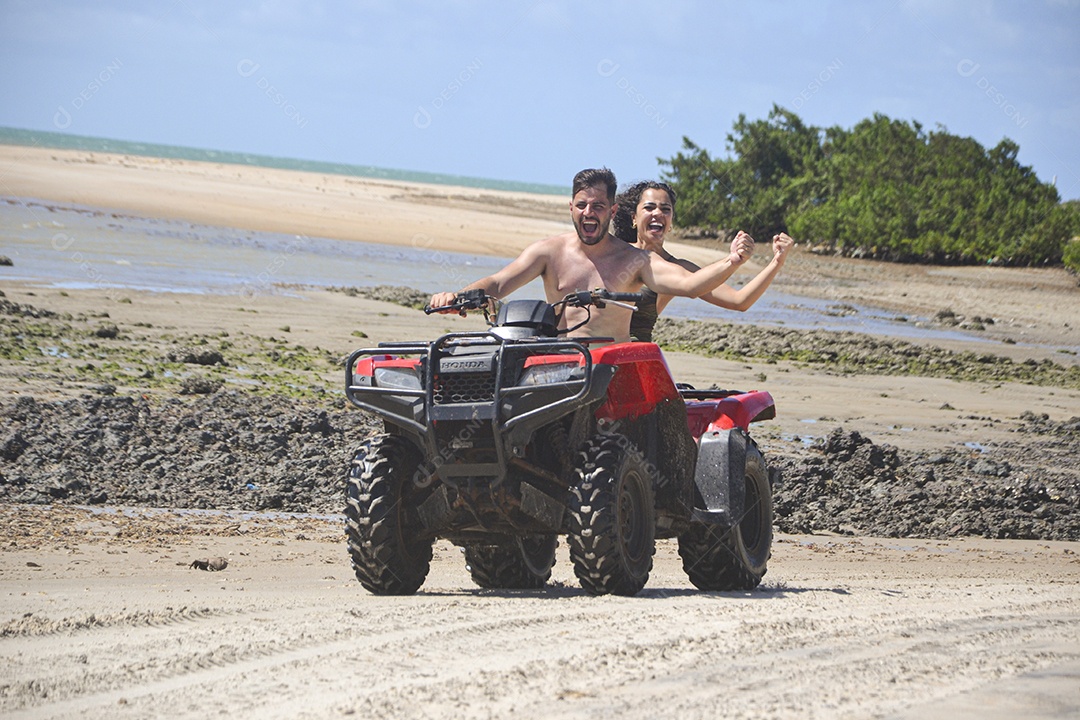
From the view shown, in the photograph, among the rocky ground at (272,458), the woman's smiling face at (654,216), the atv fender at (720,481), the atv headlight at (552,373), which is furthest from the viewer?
the rocky ground at (272,458)

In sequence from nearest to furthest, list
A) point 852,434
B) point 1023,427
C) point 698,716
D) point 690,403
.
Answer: point 698,716
point 690,403
point 852,434
point 1023,427

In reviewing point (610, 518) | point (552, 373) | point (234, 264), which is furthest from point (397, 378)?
point (234, 264)

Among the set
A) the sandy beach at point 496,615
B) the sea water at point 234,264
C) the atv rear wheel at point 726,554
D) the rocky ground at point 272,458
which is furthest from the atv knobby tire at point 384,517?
the sea water at point 234,264

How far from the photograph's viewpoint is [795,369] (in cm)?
2042

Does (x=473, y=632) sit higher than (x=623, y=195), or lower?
lower

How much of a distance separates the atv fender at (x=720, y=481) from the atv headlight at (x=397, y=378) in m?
1.73

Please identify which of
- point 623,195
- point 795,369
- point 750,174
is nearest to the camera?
point 623,195

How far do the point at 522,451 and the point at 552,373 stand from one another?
38 cm

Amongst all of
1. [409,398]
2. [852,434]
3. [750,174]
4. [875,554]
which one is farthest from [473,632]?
[750,174]

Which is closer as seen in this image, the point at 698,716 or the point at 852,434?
the point at 698,716

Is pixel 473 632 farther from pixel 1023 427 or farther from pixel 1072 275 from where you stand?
pixel 1072 275

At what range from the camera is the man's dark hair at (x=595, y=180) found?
23.2ft

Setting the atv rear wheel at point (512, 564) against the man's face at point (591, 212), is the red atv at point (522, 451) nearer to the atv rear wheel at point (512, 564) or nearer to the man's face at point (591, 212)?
the atv rear wheel at point (512, 564)

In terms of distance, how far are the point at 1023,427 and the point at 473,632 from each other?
12.0 meters
